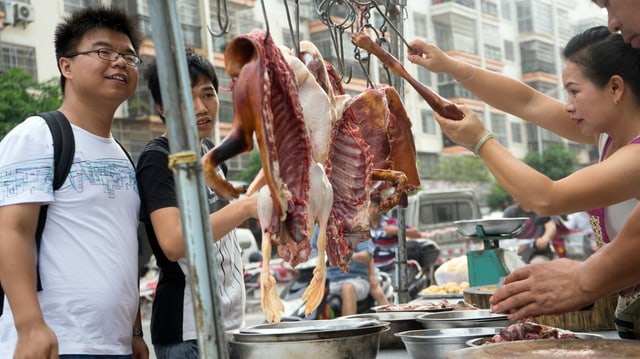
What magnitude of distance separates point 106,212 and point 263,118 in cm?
85

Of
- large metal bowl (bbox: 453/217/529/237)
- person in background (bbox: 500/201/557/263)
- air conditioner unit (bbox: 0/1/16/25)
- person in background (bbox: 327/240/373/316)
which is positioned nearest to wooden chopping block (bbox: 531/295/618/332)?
large metal bowl (bbox: 453/217/529/237)

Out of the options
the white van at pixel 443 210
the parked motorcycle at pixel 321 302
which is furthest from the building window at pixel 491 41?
the parked motorcycle at pixel 321 302

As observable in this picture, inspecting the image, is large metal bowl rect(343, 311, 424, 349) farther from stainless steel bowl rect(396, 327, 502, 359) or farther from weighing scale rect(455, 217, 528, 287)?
weighing scale rect(455, 217, 528, 287)

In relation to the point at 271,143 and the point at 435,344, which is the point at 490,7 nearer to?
the point at 435,344

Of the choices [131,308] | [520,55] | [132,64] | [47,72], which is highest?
[520,55]

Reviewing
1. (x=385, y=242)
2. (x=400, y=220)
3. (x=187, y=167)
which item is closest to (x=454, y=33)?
(x=385, y=242)

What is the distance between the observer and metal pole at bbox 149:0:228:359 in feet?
5.45

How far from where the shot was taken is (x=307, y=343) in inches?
87.9

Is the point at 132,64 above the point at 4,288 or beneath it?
above

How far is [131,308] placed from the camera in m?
2.81

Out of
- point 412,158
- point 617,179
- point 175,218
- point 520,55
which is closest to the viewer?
point 617,179

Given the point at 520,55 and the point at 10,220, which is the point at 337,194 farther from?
the point at 520,55

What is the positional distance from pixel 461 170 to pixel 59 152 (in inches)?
1496

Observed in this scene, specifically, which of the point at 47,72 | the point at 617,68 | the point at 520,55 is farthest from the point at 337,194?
the point at 520,55
